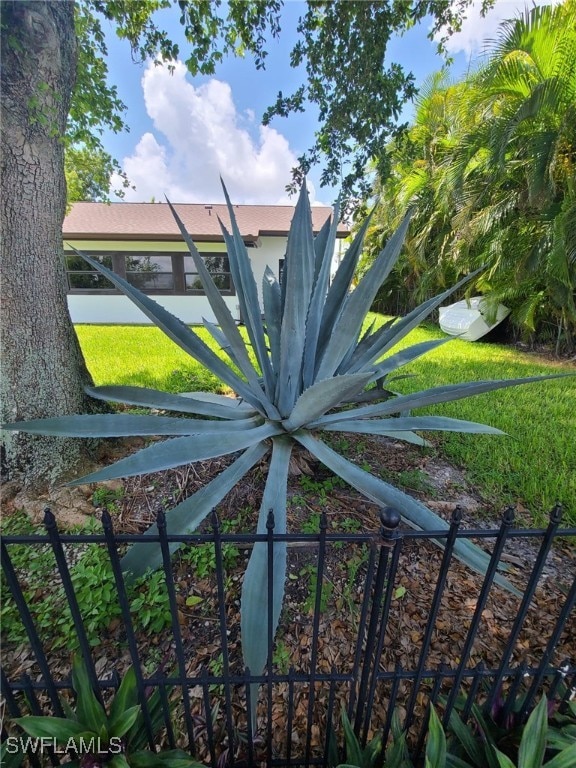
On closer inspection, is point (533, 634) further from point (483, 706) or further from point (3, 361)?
point (3, 361)

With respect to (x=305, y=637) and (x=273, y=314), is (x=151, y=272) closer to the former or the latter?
(x=273, y=314)

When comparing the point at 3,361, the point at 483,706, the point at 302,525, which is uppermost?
the point at 3,361

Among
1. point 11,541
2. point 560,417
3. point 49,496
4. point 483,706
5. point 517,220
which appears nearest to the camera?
point 11,541

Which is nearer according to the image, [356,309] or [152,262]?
[356,309]

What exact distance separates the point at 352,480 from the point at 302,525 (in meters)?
0.55

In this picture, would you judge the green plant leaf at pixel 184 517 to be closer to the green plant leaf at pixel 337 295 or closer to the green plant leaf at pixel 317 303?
the green plant leaf at pixel 317 303

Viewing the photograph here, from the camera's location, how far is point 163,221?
12.5m

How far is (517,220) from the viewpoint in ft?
21.1

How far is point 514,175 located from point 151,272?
10373 mm

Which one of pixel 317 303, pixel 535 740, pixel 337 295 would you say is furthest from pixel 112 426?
pixel 535 740

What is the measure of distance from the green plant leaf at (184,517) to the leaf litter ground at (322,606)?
15.9 inches

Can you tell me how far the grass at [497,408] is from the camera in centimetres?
247

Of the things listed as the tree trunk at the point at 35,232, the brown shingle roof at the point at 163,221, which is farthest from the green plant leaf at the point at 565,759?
the brown shingle roof at the point at 163,221

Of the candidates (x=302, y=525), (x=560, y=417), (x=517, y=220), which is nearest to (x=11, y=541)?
(x=302, y=525)
